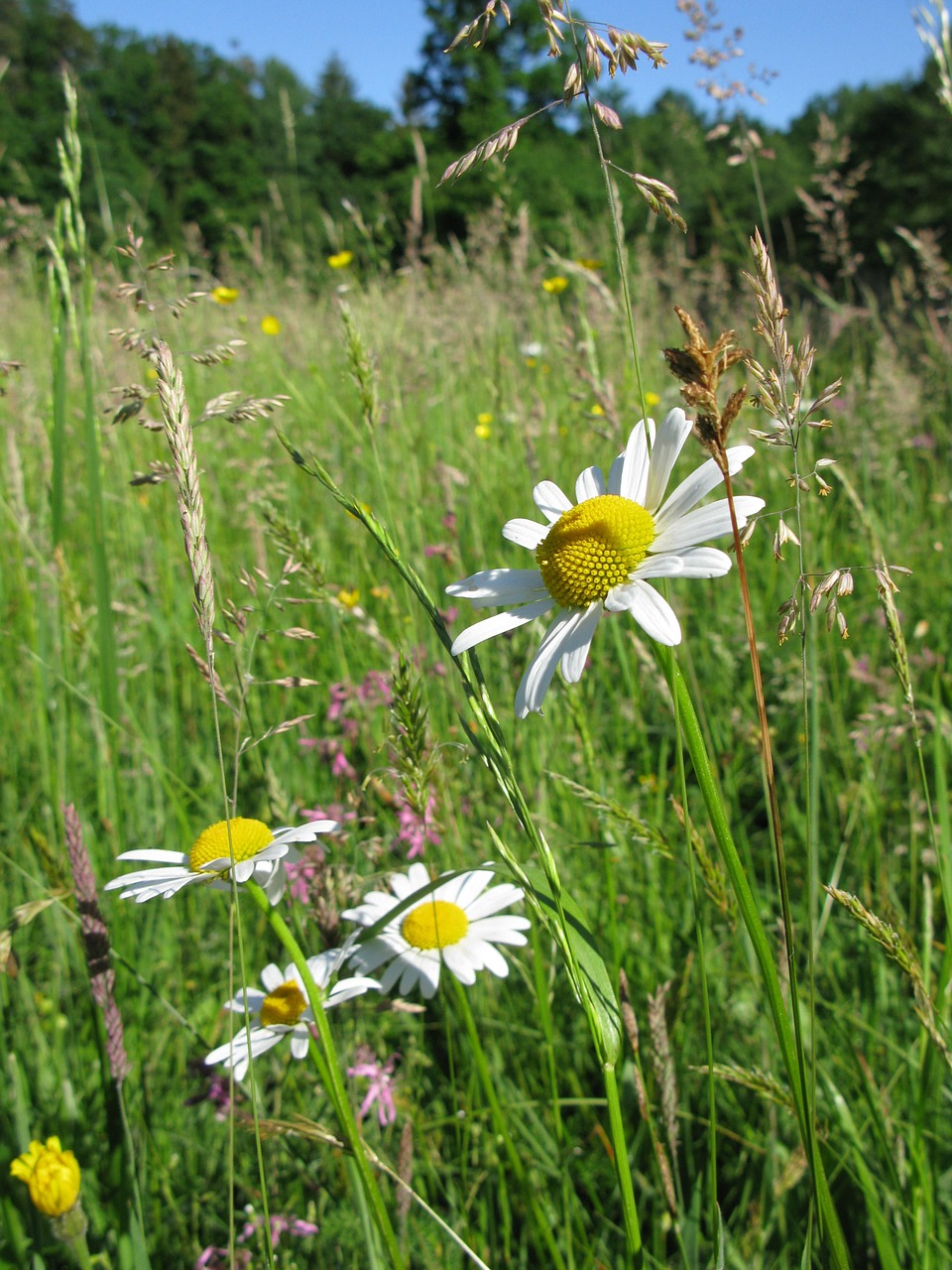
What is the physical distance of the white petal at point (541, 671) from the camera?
705 millimetres

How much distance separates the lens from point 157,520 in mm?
3072

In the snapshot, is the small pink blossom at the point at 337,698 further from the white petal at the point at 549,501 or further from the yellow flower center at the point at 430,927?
the white petal at the point at 549,501

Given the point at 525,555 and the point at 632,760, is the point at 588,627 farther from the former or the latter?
the point at 525,555

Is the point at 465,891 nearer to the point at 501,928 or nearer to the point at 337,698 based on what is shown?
the point at 501,928

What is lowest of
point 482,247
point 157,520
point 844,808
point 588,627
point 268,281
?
point 844,808

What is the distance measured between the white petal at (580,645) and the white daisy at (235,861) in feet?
Answer: 0.78

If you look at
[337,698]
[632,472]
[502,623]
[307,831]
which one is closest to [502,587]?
[502,623]

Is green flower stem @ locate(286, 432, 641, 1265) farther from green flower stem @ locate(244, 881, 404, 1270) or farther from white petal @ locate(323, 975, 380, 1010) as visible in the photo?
white petal @ locate(323, 975, 380, 1010)

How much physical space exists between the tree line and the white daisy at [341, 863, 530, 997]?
2.85 feet

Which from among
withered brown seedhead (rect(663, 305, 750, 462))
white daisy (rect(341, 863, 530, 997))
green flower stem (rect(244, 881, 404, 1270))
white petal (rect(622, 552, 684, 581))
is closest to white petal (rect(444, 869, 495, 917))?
white daisy (rect(341, 863, 530, 997))

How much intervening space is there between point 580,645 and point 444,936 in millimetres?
542

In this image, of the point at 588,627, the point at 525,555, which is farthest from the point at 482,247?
the point at 588,627

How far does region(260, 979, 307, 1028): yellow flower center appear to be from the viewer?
0.95m

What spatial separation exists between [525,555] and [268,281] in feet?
12.6
